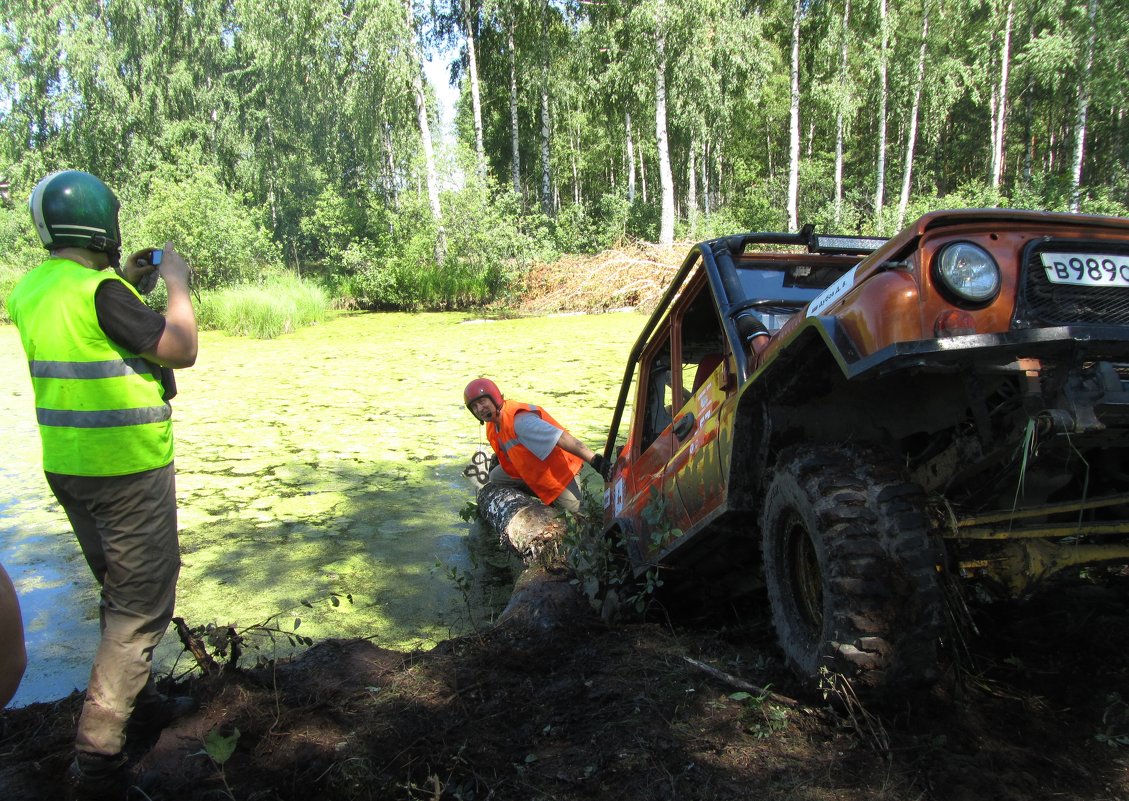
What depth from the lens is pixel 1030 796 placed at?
1988 millimetres

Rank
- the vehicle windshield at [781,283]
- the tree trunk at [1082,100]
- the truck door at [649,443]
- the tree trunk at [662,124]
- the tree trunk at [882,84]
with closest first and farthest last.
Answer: the vehicle windshield at [781,283] → the truck door at [649,443] → the tree trunk at [662,124] → the tree trunk at [1082,100] → the tree trunk at [882,84]

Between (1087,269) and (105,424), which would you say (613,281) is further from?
(1087,269)

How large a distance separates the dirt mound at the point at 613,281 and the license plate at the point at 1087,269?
18.4m

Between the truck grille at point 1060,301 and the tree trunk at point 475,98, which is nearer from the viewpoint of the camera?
the truck grille at point 1060,301

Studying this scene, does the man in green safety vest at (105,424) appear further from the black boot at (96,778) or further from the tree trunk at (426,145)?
the tree trunk at (426,145)

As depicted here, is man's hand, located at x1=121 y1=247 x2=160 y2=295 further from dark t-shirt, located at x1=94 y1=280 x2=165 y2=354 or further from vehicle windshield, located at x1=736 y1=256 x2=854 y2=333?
vehicle windshield, located at x1=736 y1=256 x2=854 y2=333

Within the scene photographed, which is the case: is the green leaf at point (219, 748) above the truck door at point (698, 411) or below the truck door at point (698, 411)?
below

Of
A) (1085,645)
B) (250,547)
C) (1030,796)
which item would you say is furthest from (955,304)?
(250,547)

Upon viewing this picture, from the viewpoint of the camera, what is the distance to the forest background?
83.4ft

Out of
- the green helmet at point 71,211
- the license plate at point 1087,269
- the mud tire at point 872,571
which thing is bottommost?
the mud tire at point 872,571

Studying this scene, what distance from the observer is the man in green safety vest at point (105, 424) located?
8.32ft

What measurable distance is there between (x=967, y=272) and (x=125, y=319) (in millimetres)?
2369

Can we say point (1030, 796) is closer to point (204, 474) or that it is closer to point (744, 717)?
point (744, 717)

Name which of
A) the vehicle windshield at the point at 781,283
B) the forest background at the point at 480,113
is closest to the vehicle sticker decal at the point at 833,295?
the vehicle windshield at the point at 781,283
